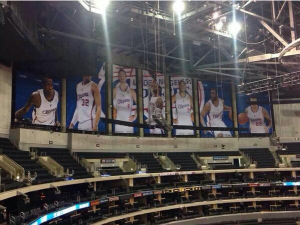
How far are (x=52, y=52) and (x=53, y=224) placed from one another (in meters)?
8.47

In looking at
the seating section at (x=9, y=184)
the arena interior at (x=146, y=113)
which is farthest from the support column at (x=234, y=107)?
the seating section at (x=9, y=184)

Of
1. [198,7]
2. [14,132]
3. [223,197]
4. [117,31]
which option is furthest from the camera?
[223,197]

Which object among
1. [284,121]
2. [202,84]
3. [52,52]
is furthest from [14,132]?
[284,121]

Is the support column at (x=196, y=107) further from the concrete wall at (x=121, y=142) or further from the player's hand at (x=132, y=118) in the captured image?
the player's hand at (x=132, y=118)

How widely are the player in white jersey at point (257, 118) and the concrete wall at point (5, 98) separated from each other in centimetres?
2034

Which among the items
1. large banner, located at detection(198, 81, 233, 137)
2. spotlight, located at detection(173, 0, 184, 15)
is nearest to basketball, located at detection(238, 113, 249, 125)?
large banner, located at detection(198, 81, 233, 137)

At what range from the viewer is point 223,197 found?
25.0m

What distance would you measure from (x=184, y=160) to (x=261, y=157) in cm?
737

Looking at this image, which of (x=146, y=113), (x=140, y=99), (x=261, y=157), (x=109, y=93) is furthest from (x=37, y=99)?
(x=261, y=157)

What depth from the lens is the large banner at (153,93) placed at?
25148 millimetres

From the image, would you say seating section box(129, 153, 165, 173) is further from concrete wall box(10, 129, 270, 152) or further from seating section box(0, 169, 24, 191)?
seating section box(0, 169, 24, 191)

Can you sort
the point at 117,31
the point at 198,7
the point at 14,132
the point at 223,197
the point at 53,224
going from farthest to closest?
1. the point at 223,197
2. the point at 117,31
3. the point at 14,132
4. the point at 198,7
5. the point at 53,224

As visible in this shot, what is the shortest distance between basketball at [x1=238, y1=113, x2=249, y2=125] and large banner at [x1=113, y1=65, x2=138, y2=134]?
10134mm

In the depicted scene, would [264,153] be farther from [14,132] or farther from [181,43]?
[14,132]
